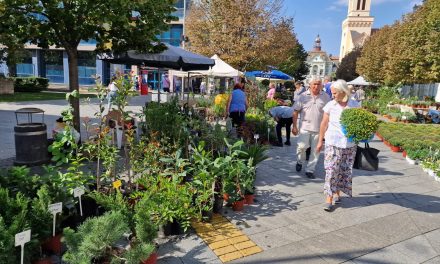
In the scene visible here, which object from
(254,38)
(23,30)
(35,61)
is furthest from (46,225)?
(35,61)

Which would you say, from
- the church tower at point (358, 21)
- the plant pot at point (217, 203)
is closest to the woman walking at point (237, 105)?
the plant pot at point (217, 203)

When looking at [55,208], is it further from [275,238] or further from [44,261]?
[275,238]

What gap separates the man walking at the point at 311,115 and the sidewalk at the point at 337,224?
→ 1.58ft

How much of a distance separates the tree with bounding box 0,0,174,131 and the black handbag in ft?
13.1

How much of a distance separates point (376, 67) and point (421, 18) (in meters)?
11.8

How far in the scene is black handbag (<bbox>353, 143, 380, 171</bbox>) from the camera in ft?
13.5

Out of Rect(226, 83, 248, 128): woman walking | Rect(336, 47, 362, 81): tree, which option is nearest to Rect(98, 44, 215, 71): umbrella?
Rect(226, 83, 248, 128): woman walking

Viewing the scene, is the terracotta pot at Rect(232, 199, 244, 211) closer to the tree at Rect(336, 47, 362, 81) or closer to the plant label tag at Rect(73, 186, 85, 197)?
the plant label tag at Rect(73, 186, 85, 197)

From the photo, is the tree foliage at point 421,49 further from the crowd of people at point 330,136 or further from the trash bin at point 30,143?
the trash bin at point 30,143

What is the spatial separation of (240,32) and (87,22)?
1282 cm

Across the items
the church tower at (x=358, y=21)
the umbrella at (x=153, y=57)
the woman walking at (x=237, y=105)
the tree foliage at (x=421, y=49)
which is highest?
the church tower at (x=358, y=21)

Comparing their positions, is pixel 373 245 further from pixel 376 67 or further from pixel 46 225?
pixel 376 67

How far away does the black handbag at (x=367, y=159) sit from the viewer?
4.12 meters

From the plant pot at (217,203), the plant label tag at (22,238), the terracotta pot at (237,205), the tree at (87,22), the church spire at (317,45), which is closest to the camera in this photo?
the plant label tag at (22,238)
